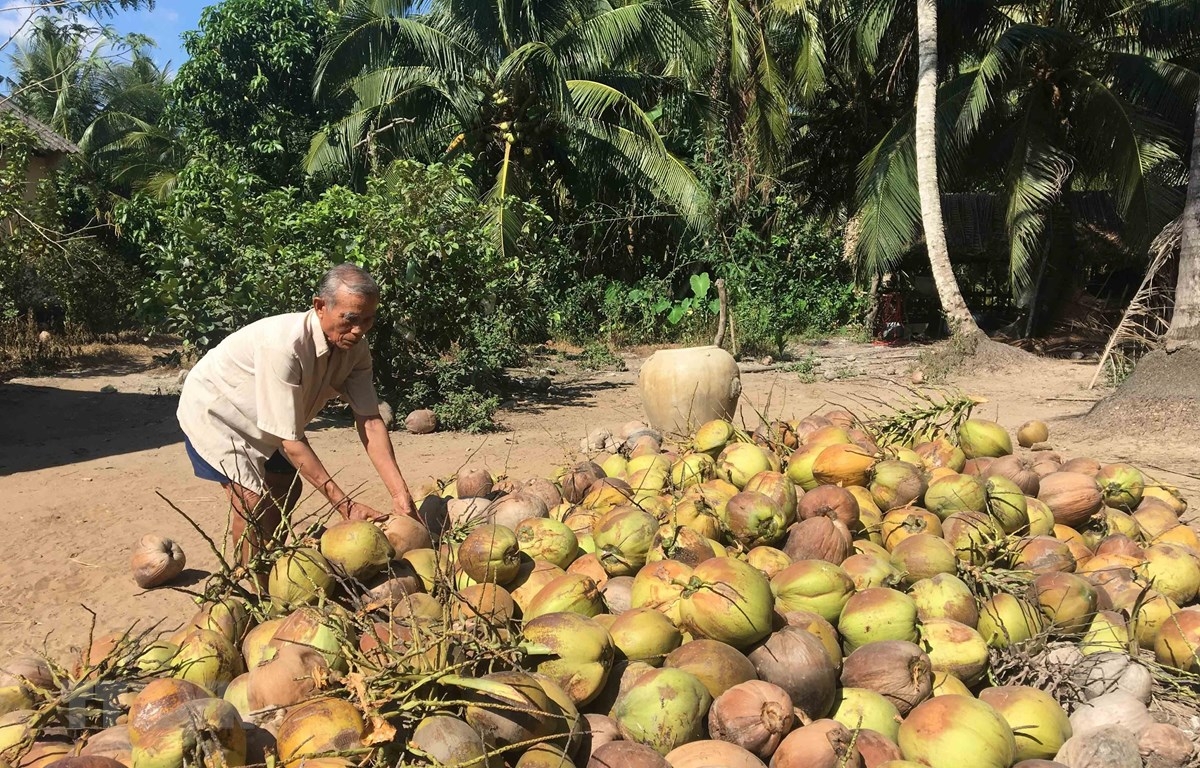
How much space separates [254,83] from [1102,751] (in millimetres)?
18275

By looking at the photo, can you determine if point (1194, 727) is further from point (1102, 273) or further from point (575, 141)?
point (1102, 273)

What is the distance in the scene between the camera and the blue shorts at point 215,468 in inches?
134

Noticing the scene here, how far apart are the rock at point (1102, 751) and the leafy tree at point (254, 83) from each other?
1699cm

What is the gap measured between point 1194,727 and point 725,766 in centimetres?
142

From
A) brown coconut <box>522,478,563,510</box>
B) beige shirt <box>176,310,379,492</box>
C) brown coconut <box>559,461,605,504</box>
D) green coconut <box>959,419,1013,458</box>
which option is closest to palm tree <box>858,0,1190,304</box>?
green coconut <box>959,419,1013,458</box>

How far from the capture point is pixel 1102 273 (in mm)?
17688

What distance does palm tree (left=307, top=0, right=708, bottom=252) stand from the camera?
1394 centimetres

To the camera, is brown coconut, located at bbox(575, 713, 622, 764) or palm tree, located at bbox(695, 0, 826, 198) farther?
palm tree, located at bbox(695, 0, 826, 198)

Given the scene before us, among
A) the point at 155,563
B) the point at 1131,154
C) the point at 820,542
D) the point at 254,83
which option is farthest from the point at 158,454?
the point at 1131,154

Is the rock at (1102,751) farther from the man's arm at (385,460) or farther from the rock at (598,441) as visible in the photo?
the rock at (598,441)

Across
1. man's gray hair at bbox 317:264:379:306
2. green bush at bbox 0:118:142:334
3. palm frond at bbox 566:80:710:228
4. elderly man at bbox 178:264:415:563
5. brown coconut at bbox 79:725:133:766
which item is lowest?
brown coconut at bbox 79:725:133:766

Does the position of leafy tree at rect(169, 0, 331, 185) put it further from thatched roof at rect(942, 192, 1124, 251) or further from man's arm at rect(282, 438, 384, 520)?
man's arm at rect(282, 438, 384, 520)

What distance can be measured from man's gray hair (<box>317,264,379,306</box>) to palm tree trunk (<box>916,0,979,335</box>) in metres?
10.0

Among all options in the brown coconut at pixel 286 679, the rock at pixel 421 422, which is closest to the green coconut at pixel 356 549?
the brown coconut at pixel 286 679
